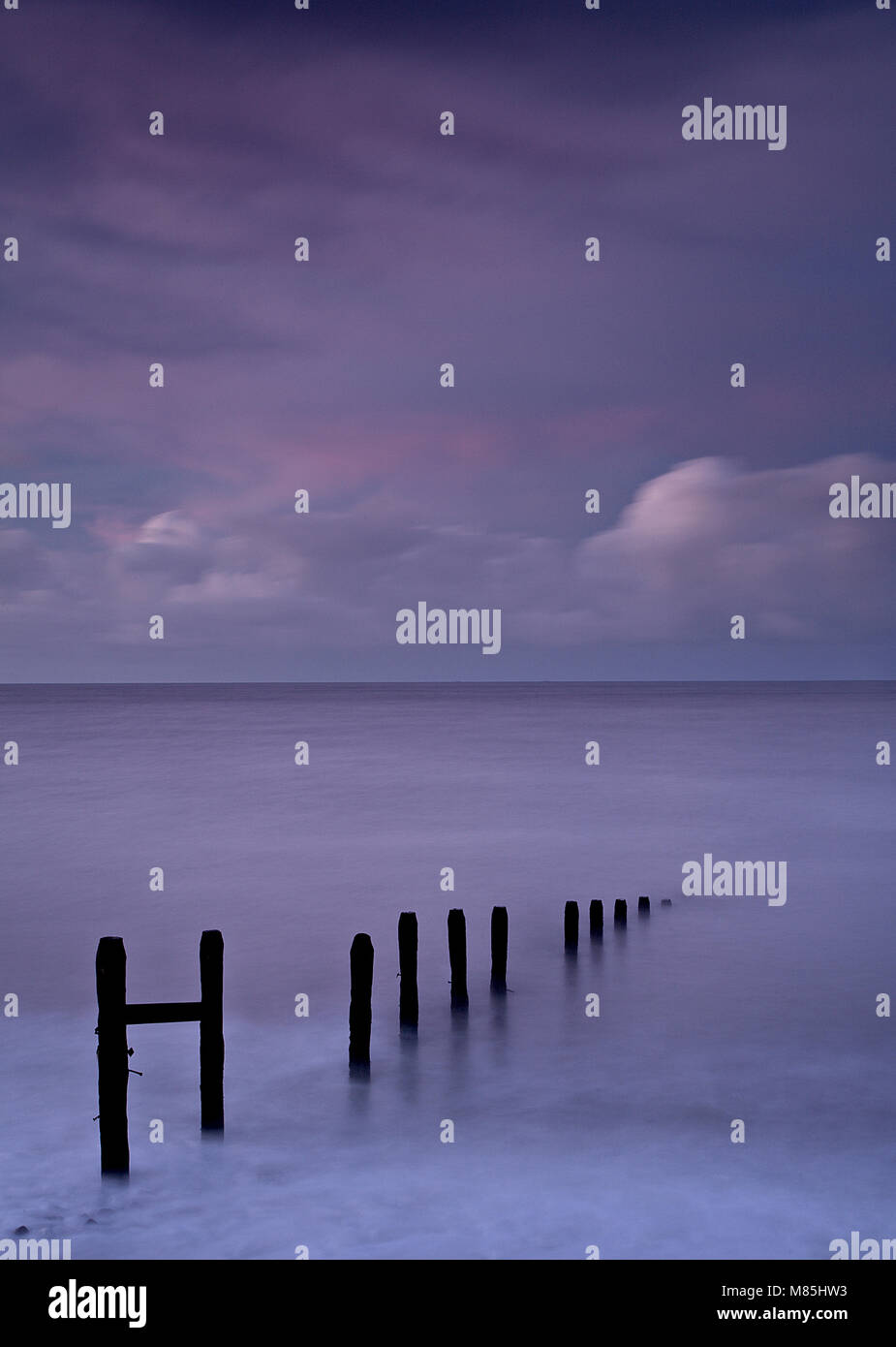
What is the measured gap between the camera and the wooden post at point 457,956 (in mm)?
13578

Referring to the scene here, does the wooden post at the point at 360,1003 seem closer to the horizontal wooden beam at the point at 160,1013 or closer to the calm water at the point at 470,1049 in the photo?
the calm water at the point at 470,1049

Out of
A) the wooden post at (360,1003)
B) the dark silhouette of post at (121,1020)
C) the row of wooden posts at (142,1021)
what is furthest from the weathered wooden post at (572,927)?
the dark silhouette of post at (121,1020)

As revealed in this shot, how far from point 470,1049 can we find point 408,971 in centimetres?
126

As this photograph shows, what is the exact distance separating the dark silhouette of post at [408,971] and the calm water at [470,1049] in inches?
13.6

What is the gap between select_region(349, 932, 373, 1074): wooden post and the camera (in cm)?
1138

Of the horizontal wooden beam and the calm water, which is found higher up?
the horizontal wooden beam

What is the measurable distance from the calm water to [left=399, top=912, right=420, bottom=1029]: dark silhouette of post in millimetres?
344

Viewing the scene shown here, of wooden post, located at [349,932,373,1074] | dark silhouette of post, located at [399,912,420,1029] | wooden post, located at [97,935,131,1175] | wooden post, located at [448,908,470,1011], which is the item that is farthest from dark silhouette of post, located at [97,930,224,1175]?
wooden post, located at [448,908,470,1011]

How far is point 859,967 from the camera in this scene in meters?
17.8

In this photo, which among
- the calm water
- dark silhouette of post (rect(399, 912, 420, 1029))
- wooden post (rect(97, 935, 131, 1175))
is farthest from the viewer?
dark silhouette of post (rect(399, 912, 420, 1029))

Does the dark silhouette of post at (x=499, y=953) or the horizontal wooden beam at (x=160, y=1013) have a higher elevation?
the horizontal wooden beam at (x=160, y=1013)

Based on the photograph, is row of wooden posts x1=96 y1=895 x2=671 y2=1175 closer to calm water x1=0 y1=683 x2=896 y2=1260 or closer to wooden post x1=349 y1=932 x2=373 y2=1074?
wooden post x1=349 y1=932 x2=373 y2=1074
